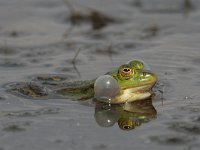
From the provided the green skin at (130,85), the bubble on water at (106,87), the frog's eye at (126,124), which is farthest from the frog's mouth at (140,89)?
the frog's eye at (126,124)

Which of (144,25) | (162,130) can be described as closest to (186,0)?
(144,25)

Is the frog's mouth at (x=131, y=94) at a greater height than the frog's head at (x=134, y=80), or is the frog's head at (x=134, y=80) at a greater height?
the frog's head at (x=134, y=80)

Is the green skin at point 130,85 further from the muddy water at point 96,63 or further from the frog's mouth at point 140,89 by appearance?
the muddy water at point 96,63

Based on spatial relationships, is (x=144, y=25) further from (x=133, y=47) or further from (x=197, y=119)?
(x=197, y=119)

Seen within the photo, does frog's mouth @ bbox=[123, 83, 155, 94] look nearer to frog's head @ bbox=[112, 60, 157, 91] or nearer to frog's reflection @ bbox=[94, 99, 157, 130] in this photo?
frog's head @ bbox=[112, 60, 157, 91]

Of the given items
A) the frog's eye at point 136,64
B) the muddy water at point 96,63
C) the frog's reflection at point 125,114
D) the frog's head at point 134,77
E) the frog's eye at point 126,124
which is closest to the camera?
the muddy water at point 96,63

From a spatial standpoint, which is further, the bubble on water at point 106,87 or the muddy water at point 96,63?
the bubble on water at point 106,87

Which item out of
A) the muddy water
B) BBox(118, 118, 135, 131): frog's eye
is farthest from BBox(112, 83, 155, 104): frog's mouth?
BBox(118, 118, 135, 131): frog's eye
